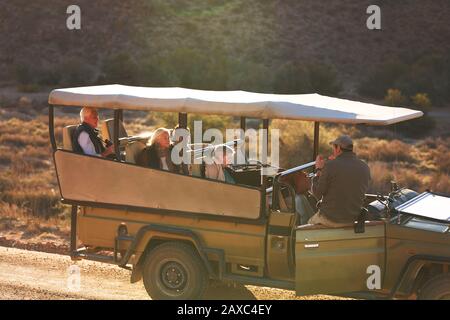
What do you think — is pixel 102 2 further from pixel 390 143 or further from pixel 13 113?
pixel 390 143

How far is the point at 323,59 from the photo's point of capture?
51688 mm

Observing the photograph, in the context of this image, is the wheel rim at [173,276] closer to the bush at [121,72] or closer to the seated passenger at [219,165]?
the seated passenger at [219,165]

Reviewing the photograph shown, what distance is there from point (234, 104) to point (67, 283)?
3275 millimetres

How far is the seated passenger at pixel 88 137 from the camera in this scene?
29.4 ft

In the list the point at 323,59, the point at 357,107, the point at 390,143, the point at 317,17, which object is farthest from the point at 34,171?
the point at 317,17

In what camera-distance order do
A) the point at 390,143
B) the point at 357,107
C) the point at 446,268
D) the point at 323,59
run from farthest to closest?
1. the point at 323,59
2. the point at 390,143
3. the point at 357,107
4. the point at 446,268

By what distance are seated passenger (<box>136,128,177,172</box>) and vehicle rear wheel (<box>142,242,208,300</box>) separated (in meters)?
0.92

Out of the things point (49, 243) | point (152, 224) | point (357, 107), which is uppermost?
point (357, 107)

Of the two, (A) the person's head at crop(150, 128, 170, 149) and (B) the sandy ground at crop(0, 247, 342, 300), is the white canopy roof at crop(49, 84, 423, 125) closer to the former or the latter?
(A) the person's head at crop(150, 128, 170, 149)

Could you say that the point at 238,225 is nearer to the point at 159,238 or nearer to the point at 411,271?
the point at 159,238

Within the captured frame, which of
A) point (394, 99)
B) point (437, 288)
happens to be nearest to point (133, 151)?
point (437, 288)

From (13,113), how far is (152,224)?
28.0 meters

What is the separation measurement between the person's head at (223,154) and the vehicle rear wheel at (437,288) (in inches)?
102

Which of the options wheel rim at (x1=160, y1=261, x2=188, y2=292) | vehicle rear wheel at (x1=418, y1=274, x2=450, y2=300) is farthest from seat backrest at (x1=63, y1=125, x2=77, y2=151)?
vehicle rear wheel at (x1=418, y1=274, x2=450, y2=300)
